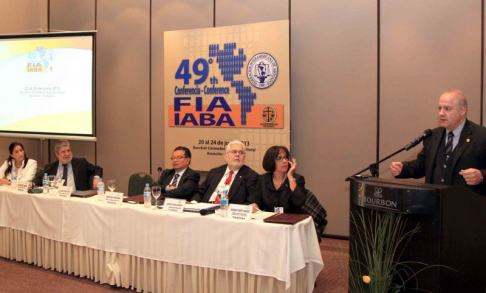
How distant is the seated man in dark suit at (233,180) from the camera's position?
13.9ft

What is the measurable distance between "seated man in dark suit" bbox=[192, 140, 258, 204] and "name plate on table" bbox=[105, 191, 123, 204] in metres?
0.76

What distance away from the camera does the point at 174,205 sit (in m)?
3.72

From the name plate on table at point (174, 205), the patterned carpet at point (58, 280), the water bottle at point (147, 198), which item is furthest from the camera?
the patterned carpet at point (58, 280)

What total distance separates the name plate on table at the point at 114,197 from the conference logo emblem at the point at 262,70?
7.84 feet

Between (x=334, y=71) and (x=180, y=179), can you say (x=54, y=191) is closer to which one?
(x=180, y=179)

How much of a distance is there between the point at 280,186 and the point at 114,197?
4.66 feet

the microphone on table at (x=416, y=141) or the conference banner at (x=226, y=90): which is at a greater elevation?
the conference banner at (x=226, y=90)

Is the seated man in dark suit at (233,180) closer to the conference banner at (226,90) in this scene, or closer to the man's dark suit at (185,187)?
the man's dark suit at (185,187)

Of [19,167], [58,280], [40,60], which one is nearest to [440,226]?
[58,280]

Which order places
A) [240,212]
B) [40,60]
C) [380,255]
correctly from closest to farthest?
[380,255], [240,212], [40,60]

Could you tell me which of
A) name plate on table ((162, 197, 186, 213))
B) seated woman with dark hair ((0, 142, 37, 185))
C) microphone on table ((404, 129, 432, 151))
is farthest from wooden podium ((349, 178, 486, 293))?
seated woman with dark hair ((0, 142, 37, 185))

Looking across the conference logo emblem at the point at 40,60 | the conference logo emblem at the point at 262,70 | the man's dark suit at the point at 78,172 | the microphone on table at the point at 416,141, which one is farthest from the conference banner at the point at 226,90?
the microphone on table at the point at 416,141

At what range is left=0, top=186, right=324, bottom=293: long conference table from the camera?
127 inches

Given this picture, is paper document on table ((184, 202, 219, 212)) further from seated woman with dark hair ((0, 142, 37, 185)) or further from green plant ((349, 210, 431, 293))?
seated woman with dark hair ((0, 142, 37, 185))
